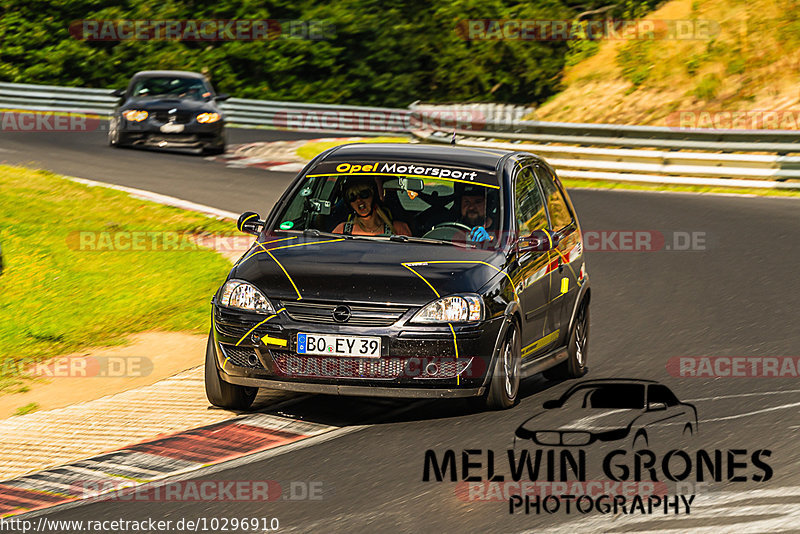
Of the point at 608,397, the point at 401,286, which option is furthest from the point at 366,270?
the point at 608,397

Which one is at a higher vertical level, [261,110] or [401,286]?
[401,286]

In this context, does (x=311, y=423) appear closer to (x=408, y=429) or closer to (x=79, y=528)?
(x=408, y=429)

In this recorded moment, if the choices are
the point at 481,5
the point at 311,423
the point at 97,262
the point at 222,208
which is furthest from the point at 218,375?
the point at 481,5

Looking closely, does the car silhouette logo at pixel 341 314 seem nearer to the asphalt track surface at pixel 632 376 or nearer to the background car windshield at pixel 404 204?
the asphalt track surface at pixel 632 376

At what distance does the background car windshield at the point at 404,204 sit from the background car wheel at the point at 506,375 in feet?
2.43

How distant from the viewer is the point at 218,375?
27.6ft

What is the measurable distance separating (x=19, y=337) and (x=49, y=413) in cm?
247
